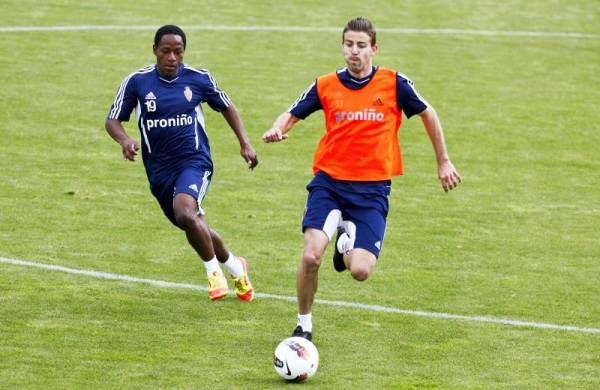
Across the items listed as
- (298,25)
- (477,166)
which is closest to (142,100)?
(477,166)

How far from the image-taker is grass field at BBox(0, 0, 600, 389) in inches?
459

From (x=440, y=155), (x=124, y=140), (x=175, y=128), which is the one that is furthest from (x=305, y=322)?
(x=175, y=128)

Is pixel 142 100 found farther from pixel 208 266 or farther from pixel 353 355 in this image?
pixel 353 355

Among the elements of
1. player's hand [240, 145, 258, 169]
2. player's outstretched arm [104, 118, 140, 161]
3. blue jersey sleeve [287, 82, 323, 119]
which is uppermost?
blue jersey sleeve [287, 82, 323, 119]

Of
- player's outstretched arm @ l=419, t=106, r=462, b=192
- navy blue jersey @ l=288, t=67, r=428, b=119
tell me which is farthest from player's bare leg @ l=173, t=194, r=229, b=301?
player's outstretched arm @ l=419, t=106, r=462, b=192

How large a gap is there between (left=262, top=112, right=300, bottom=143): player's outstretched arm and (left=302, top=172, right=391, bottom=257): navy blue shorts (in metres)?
0.48

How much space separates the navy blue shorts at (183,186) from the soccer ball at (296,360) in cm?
249

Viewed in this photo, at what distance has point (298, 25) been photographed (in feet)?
93.2

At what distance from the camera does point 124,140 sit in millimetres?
12781

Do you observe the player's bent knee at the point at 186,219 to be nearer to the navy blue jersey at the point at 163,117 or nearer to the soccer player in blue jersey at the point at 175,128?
the soccer player in blue jersey at the point at 175,128

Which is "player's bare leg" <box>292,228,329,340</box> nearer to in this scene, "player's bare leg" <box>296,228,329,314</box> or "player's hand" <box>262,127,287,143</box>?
"player's bare leg" <box>296,228,329,314</box>

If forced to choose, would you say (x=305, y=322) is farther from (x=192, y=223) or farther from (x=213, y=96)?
(x=213, y=96)

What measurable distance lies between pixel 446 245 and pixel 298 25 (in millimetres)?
12842

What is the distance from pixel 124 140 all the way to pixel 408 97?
249 centimetres
